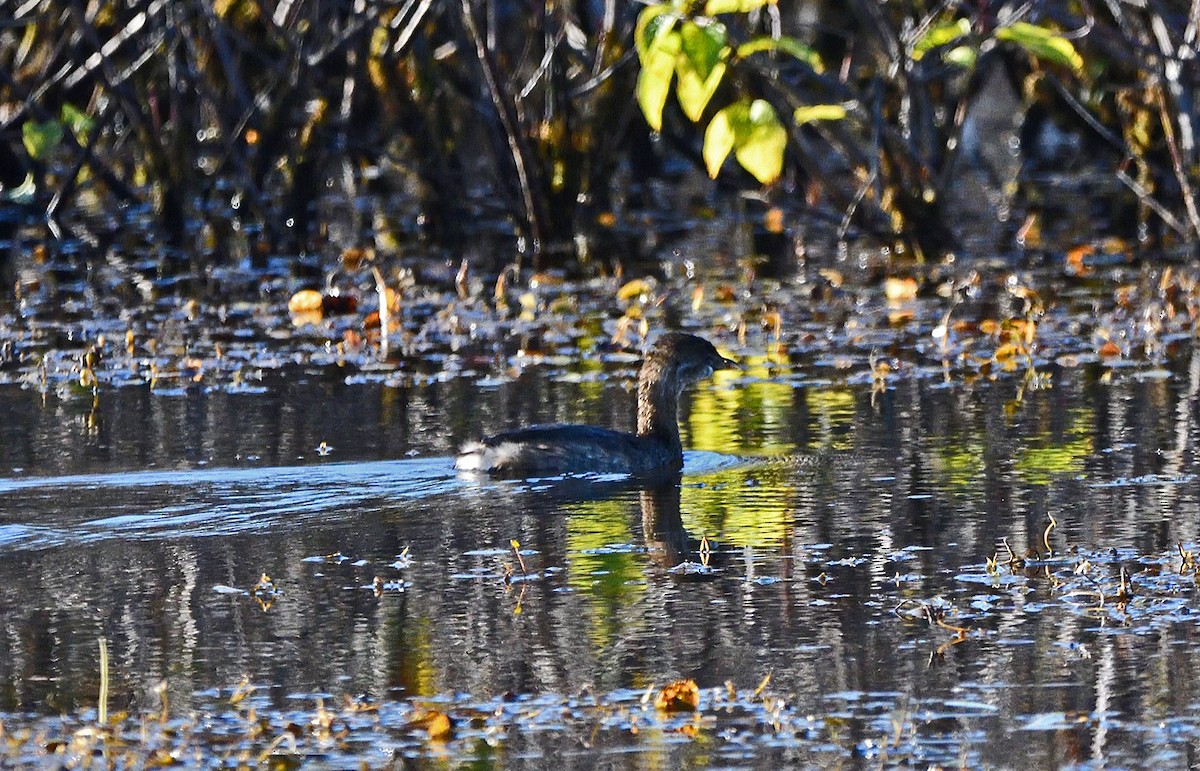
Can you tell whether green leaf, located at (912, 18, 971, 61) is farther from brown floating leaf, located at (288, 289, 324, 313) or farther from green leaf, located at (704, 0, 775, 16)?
brown floating leaf, located at (288, 289, 324, 313)

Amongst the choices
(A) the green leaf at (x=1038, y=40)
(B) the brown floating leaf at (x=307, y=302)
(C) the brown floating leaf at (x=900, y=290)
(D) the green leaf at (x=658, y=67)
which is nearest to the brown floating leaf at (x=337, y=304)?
(B) the brown floating leaf at (x=307, y=302)

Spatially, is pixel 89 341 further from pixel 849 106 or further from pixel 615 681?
pixel 615 681

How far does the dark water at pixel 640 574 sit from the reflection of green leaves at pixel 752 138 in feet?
3.49

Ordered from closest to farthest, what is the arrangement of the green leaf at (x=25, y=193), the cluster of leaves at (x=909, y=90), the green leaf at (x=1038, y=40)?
the cluster of leaves at (x=909, y=90)
the green leaf at (x=1038, y=40)
the green leaf at (x=25, y=193)

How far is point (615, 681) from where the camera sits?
5.95 m

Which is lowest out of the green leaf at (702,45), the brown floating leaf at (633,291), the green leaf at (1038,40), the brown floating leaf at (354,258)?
the brown floating leaf at (633,291)

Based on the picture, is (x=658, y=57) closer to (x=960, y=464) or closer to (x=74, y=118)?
(x=960, y=464)

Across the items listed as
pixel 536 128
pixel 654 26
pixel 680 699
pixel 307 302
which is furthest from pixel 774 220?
pixel 680 699

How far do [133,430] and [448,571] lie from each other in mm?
3124

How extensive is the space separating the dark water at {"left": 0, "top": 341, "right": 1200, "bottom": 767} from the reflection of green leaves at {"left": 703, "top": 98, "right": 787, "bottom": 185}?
3.49ft

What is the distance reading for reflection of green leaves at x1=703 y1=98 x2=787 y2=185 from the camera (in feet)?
34.2

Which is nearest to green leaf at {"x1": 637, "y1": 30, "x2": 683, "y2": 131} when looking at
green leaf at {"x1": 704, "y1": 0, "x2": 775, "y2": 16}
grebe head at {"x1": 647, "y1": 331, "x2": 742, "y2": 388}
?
green leaf at {"x1": 704, "y1": 0, "x2": 775, "y2": 16}

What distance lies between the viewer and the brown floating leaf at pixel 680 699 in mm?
5680

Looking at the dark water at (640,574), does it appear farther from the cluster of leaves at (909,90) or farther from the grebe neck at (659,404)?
the cluster of leaves at (909,90)
